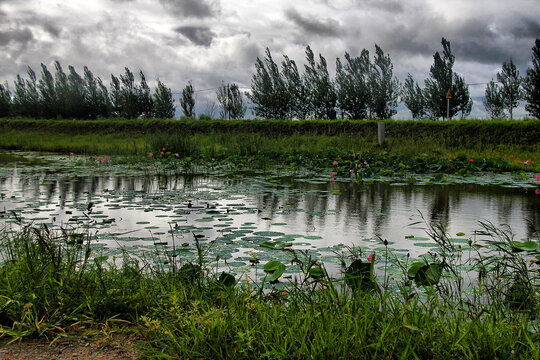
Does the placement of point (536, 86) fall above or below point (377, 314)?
above

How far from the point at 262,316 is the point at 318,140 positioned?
15857mm

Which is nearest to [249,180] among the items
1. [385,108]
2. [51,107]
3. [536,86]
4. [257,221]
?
[257,221]

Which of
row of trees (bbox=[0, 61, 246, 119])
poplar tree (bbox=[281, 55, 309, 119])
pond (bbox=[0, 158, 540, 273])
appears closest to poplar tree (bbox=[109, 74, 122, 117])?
row of trees (bbox=[0, 61, 246, 119])

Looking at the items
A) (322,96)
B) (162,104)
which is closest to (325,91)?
(322,96)

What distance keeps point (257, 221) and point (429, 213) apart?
239cm

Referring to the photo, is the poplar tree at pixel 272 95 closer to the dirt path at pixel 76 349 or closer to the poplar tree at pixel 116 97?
the poplar tree at pixel 116 97

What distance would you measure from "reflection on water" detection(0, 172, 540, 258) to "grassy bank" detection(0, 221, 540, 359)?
0.98 m

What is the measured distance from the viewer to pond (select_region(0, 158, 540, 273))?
4.10m

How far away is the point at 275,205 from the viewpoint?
629 centimetres

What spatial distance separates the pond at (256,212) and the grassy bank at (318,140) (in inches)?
195

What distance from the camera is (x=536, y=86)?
28.2 m

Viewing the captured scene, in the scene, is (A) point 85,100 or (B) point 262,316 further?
(A) point 85,100

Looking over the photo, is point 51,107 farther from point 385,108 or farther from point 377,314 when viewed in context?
point 377,314

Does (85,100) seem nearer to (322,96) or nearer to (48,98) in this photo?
(48,98)
